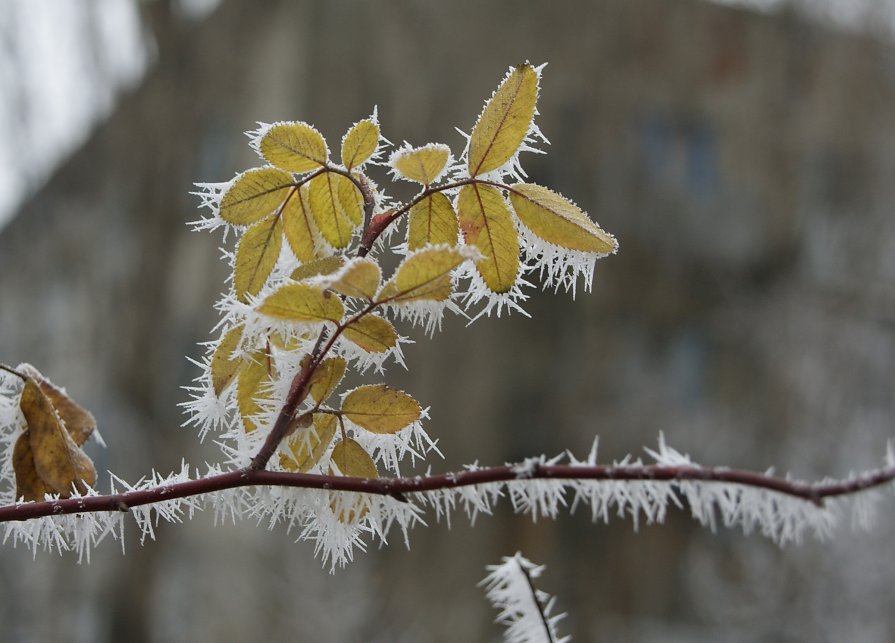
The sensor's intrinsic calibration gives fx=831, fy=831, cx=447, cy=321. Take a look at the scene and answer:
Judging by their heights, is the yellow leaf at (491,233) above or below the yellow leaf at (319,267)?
above

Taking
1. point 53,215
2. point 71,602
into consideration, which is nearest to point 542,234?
point 71,602

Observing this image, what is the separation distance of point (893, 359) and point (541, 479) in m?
4.30

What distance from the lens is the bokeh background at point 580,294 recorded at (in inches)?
147

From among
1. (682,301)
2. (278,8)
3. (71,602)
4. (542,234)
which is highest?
(278,8)

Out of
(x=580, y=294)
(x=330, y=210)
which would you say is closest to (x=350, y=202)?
(x=330, y=210)

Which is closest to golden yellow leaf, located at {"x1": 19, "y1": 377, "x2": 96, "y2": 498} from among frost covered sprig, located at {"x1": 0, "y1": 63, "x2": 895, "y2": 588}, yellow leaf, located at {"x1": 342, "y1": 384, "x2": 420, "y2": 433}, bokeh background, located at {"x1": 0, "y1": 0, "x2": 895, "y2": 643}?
frost covered sprig, located at {"x1": 0, "y1": 63, "x2": 895, "y2": 588}

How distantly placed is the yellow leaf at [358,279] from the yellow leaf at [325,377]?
0.12 ft

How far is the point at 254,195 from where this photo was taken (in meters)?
0.31

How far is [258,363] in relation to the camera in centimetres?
31

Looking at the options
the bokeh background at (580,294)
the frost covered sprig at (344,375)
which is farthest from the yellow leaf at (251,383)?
the bokeh background at (580,294)

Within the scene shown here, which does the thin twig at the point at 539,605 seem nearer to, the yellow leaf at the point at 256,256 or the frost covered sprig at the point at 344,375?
the frost covered sprig at the point at 344,375

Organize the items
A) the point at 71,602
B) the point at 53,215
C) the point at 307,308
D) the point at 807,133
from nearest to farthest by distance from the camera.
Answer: the point at 307,308
the point at 71,602
the point at 53,215
the point at 807,133

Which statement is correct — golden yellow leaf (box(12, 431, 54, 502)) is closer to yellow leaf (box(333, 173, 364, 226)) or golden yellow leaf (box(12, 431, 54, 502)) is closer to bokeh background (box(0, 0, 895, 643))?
yellow leaf (box(333, 173, 364, 226))

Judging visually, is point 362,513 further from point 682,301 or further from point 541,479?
point 682,301
